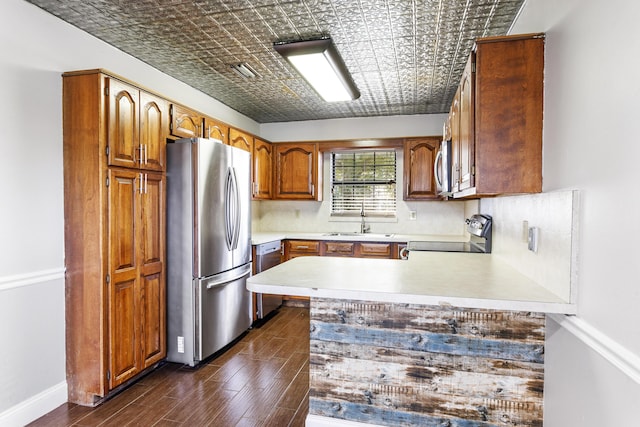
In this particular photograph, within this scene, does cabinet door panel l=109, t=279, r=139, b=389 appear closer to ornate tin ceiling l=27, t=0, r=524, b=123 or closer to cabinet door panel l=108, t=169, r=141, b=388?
cabinet door panel l=108, t=169, r=141, b=388

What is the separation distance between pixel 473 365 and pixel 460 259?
0.95 metres

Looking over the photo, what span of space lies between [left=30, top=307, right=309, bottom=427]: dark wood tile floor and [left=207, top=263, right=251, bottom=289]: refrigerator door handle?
63cm

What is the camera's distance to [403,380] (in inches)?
70.9

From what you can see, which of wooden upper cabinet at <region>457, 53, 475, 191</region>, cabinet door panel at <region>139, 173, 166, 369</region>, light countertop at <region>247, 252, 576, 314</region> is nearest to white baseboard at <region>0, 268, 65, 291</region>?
cabinet door panel at <region>139, 173, 166, 369</region>

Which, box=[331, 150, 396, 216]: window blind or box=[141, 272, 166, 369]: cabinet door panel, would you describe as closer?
box=[141, 272, 166, 369]: cabinet door panel

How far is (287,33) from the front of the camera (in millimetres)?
2549

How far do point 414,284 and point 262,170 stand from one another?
330 centimetres

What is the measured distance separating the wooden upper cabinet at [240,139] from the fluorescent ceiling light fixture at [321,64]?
1.05m

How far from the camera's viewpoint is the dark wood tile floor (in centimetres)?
217

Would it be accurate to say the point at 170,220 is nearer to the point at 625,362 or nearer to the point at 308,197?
the point at 308,197

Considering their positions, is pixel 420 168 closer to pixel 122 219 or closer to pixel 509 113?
pixel 509 113

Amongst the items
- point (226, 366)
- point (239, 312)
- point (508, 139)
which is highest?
point (508, 139)

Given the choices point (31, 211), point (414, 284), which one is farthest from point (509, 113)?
point (31, 211)

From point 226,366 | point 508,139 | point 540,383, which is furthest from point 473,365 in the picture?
point 226,366
